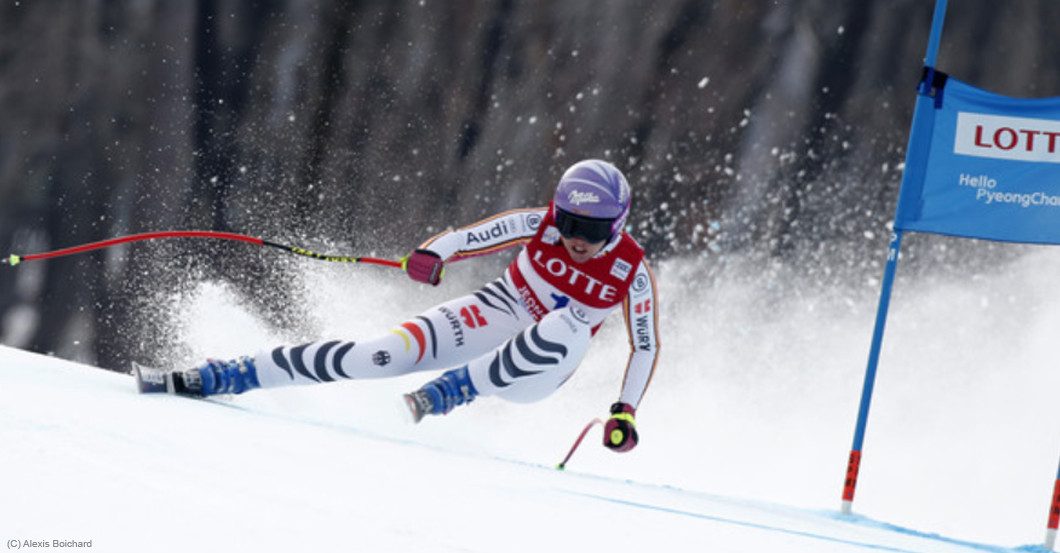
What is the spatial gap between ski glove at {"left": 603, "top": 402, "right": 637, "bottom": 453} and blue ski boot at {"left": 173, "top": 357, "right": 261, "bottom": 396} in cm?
126

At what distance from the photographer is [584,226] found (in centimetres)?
386

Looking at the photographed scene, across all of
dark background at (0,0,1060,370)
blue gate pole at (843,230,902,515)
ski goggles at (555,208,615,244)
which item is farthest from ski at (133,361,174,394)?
dark background at (0,0,1060,370)

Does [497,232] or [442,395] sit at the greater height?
[497,232]

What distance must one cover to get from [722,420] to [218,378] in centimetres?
420

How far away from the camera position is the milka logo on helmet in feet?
12.7

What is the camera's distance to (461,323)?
404 cm

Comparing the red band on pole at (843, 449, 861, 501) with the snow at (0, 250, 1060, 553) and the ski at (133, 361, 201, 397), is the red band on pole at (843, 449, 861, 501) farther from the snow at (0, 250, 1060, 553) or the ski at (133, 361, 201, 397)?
the ski at (133, 361, 201, 397)

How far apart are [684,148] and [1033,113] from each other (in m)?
3.47

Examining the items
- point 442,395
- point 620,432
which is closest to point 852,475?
point 620,432

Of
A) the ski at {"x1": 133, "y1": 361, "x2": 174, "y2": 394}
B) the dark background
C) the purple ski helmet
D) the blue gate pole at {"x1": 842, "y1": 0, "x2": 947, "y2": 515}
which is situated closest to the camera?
the ski at {"x1": 133, "y1": 361, "x2": 174, "y2": 394}

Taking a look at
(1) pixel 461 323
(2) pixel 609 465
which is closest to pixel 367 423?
(1) pixel 461 323

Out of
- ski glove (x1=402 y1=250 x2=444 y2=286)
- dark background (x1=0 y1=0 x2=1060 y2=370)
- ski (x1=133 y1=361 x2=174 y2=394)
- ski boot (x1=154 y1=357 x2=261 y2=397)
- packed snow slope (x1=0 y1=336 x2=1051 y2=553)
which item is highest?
dark background (x1=0 y1=0 x2=1060 y2=370)

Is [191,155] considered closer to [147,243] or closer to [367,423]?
[147,243]

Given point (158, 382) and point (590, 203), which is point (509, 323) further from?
point (158, 382)
